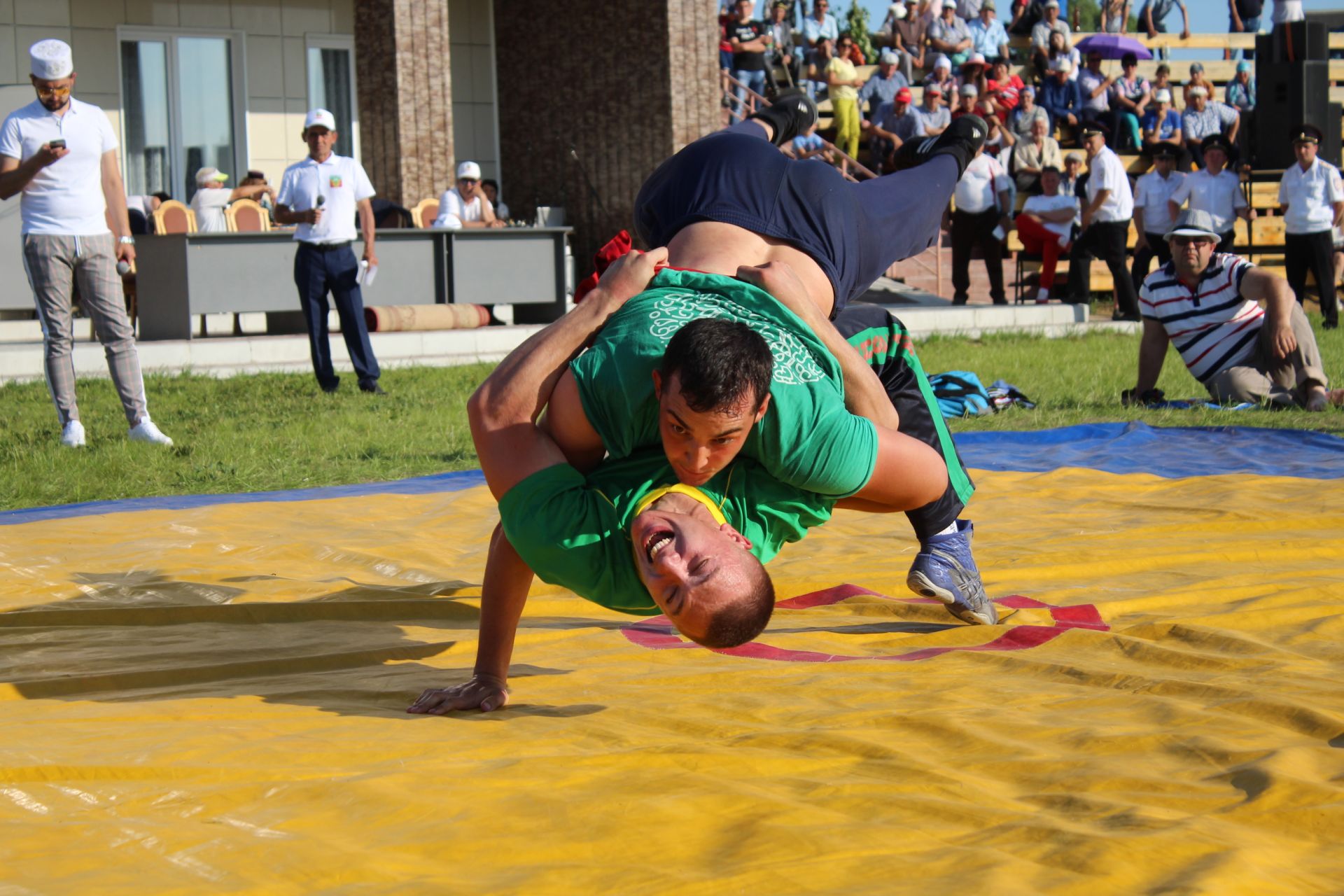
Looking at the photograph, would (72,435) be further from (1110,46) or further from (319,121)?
(1110,46)

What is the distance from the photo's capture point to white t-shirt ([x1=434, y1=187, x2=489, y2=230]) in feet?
44.9

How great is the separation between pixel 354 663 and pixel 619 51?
549 inches

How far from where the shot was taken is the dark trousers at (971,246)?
14266 millimetres

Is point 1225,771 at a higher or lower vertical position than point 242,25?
lower

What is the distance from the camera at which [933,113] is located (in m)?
15.7

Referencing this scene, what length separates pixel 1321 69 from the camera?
1633 cm

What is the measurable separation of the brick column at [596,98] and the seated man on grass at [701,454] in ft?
40.6

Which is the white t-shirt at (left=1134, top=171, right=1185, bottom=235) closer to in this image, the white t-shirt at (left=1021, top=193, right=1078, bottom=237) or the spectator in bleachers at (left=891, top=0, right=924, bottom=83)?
the white t-shirt at (left=1021, top=193, right=1078, bottom=237)

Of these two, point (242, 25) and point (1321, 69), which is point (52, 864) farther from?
point (1321, 69)

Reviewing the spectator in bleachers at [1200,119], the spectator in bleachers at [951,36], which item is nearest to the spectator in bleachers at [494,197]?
the spectator in bleachers at [951,36]

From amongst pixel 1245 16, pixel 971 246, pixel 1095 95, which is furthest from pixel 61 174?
pixel 1245 16

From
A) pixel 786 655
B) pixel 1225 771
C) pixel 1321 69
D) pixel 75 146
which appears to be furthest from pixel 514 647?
pixel 1321 69

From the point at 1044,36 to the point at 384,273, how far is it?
9989 millimetres

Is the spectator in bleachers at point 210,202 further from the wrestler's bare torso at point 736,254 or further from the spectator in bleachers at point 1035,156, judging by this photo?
the wrestler's bare torso at point 736,254
